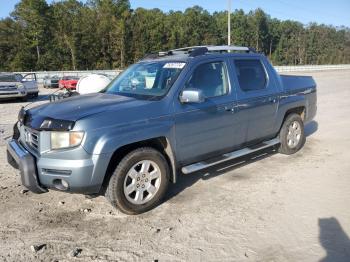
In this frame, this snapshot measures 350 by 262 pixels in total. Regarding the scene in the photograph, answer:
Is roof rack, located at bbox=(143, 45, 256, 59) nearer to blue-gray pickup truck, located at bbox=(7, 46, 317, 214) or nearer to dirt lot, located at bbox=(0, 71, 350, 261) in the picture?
blue-gray pickup truck, located at bbox=(7, 46, 317, 214)

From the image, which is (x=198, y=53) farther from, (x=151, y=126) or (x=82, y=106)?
(x=82, y=106)

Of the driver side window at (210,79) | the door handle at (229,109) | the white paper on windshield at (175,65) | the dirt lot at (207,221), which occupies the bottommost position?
the dirt lot at (207,221)

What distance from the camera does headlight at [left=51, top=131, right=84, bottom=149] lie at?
159 inches

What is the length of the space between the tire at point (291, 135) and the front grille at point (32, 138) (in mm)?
4230

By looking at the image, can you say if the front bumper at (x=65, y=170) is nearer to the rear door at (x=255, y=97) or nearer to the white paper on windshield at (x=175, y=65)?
the white paper on windshield at (x=175, y=65)

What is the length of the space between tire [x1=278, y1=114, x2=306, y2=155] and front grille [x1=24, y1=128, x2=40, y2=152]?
167 inches

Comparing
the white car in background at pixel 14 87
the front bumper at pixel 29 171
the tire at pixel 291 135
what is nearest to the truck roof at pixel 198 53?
the tire at pixel 291 135

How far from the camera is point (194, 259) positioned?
11.7ft

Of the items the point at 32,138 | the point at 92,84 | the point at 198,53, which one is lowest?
the point at 32,138

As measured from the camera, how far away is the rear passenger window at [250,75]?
5.75 meters

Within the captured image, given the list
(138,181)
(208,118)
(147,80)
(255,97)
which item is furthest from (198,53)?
(138,181)

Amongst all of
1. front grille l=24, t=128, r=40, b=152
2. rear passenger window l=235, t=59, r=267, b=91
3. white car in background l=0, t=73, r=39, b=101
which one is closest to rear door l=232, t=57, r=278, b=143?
rear passenger window l=235, t=59, r=267, b=91

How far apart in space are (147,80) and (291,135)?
312 centimetres

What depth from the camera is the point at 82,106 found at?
455cm
